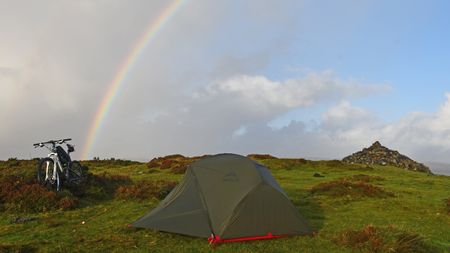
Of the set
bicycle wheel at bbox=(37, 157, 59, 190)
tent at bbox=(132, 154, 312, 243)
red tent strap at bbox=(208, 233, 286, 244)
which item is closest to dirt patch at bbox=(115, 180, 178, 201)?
bicycle wheel at bbox=(37, 157, 59, 190)

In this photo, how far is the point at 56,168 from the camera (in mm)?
19750

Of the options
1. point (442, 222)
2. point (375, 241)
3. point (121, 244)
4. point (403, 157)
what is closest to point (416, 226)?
point (442, 222)

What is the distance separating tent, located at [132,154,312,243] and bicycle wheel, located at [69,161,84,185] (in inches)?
317

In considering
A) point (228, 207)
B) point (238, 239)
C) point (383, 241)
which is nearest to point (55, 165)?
point (228, 207)

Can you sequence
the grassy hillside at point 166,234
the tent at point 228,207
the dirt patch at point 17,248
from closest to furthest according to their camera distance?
the dirt patch at point 17,248
the grassy hillside at point 166,234
the tent at point 228,207

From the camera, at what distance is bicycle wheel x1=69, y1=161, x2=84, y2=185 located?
2065cm

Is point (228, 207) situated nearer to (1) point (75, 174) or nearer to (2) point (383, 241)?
(2) point (383, 241)

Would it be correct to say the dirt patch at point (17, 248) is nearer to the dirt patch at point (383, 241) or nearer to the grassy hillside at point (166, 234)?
the grassy hillside at point (166, 234)

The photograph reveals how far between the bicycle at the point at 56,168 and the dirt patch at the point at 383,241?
1355 cm

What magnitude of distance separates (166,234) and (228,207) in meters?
2.21

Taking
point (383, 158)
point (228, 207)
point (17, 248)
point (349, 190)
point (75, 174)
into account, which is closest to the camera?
point (17, 248)

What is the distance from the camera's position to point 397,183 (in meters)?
30.7

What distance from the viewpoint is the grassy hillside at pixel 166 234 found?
1187 cm

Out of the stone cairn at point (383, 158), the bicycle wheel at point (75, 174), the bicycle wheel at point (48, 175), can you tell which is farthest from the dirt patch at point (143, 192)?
the stone cairn at point (383, 158)
